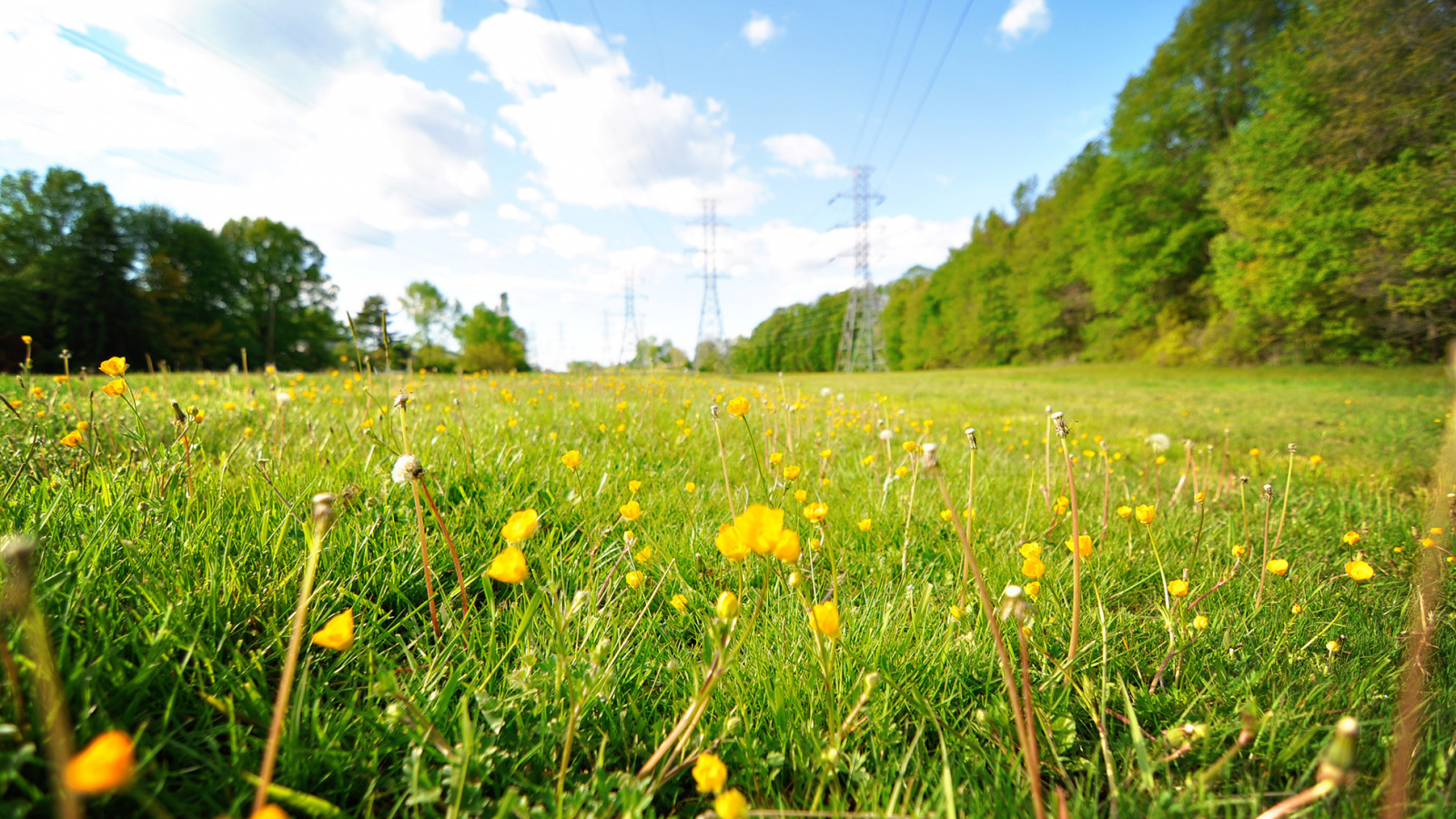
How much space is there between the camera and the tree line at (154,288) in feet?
65.7

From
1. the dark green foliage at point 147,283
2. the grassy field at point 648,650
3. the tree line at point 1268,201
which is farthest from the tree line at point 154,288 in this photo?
the tree line at point 1268,201

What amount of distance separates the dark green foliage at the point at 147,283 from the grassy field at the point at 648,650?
977 inches

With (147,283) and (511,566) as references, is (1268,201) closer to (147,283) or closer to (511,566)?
(511,566)

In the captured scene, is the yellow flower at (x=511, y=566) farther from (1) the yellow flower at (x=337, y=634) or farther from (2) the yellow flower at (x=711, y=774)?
(2) the yellow flower at (x=711, y=774)

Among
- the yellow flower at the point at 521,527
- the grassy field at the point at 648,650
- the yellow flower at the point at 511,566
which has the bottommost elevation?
the grassy field at the point at 648,650

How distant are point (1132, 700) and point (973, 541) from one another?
734 mm

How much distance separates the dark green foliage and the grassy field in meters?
24.8

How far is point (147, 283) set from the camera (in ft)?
78.1

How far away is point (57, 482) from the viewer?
138cm

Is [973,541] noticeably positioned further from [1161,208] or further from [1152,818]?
[1161,208]

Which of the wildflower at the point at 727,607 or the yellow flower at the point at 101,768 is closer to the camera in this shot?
the yellow flower at the point at 101,768

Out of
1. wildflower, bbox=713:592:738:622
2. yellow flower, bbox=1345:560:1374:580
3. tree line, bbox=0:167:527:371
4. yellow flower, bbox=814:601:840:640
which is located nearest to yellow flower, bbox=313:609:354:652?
wildflower, bbox=713:592:738:622

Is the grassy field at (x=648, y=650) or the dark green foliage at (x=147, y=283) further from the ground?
the dark green foliage at (x=147, y=283)

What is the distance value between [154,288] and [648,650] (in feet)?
112
